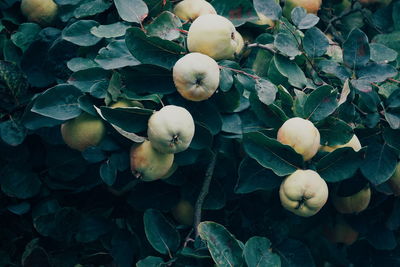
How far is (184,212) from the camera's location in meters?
1.43

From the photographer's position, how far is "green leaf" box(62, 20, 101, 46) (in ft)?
4.31

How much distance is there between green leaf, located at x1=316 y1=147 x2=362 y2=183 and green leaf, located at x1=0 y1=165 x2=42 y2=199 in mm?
760

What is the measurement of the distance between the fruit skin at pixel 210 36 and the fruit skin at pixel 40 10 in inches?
19.4

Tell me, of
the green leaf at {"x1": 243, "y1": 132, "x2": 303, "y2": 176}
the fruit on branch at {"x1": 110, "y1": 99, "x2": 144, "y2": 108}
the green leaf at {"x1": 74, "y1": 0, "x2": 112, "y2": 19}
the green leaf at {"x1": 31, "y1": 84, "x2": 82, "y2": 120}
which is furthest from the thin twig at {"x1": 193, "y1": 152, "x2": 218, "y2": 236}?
the green leaf at {"x1": 74, "y1": 0, "x2": 112, "y2": 19}

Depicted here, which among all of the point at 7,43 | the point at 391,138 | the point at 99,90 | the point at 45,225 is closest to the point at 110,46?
the point at 99,90

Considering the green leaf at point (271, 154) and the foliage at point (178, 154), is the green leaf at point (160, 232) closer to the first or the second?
the foliage at point (178, 154)

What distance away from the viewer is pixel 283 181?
127cm

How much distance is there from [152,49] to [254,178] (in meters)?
0.41

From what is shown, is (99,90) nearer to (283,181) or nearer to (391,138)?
(283,181)

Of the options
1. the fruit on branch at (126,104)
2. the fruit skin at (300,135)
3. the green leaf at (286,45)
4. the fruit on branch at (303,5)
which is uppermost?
the green leaf at (286,45)

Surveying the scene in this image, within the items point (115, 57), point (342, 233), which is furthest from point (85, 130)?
point (342, 233)

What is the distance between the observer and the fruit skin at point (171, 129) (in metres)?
1.13

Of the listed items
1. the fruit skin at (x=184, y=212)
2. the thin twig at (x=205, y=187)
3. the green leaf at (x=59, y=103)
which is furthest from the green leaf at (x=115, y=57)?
the fruit skin at (x=184, y=212)

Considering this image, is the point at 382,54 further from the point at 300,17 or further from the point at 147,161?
the point at 147,161
